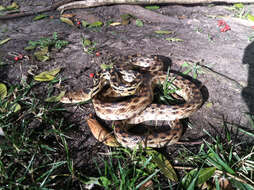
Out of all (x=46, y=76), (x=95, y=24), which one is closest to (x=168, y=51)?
(x=95, y=24)

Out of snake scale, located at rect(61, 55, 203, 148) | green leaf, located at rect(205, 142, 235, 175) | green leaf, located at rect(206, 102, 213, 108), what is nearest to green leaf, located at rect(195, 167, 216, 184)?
green leaf, located at rect(205, 142, 235, 175)

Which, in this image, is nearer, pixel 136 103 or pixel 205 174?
pixel 205 174

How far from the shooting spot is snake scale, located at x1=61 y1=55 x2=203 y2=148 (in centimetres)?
336

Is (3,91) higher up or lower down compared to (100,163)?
higher up

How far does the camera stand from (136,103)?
144 inches

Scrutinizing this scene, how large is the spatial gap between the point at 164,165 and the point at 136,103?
3.81 feet

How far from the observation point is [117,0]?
789 centimetres

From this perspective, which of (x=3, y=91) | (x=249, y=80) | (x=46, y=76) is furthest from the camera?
(x=249, y=80)

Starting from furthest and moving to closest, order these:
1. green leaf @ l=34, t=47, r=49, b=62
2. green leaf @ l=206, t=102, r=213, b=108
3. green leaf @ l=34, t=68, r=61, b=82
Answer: green leaf @ l=34, t=47, r=49, b=62, green leaf @ l=34, t=68, r=61, b=82, green leaf @ l=206, t=102, r=213, b=108

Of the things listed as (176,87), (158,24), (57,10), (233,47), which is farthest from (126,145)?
(57,10)

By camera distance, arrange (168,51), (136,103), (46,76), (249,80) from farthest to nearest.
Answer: (168,51), (249,80), (46,76), (136,103)

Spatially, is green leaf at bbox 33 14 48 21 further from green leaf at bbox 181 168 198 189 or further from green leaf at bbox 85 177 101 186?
green leaf at bbox 181 168 198 189

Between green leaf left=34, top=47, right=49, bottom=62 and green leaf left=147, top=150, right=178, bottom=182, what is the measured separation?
3.56 metres

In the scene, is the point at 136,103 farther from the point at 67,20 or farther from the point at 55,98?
the point at 67,20
